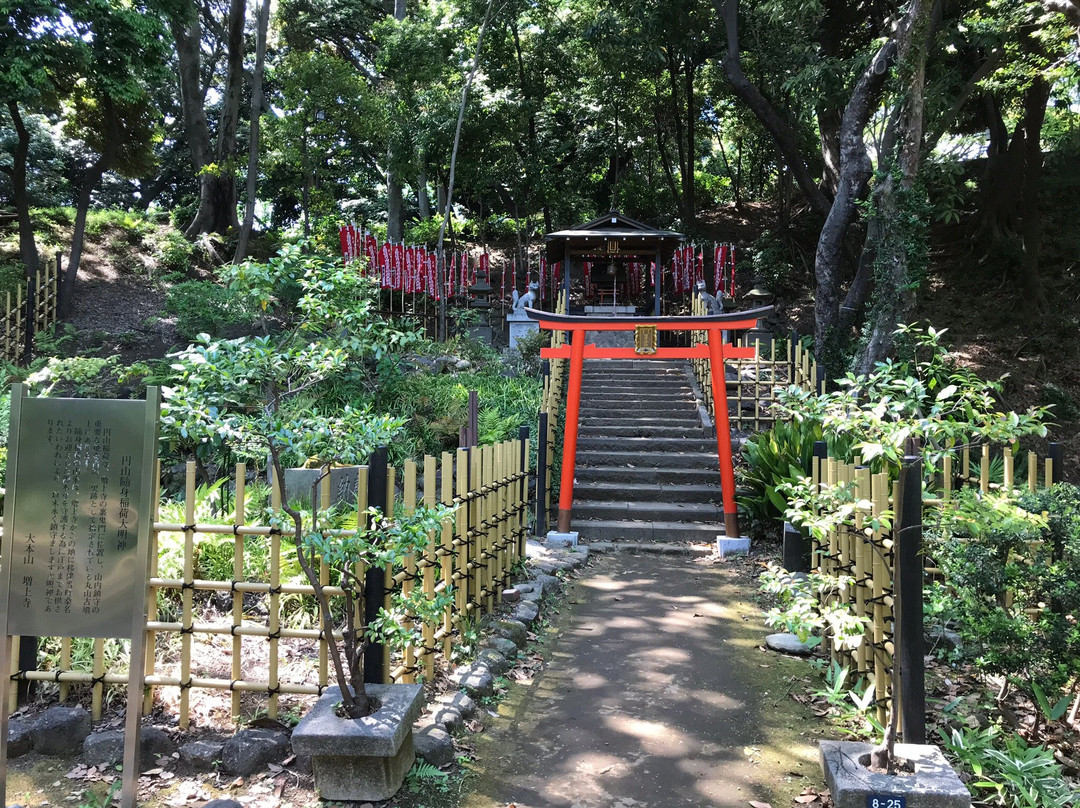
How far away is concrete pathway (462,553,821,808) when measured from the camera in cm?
320

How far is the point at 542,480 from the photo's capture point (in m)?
8.41

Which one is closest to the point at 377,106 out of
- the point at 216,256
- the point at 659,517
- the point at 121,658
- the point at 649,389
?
the point at 216,256

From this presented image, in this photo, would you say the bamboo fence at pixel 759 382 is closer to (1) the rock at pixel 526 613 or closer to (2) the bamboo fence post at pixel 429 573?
(1) the rock at pixel 526 613

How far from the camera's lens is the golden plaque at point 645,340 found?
28.5 feet

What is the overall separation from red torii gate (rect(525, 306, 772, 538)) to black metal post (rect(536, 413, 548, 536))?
0.19m

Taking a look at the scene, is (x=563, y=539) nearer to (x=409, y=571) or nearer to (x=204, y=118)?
(x=409, y=571)

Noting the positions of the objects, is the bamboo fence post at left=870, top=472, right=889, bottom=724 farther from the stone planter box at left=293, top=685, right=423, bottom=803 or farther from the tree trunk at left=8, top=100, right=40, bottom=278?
the tree trunk at left=8, top=100, right=40, bottom=278

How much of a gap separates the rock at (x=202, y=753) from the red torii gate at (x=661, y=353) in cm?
530

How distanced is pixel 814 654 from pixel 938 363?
7.06ft

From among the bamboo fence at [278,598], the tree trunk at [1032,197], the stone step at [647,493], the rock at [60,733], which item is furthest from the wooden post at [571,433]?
the tree trunk at [1032,197]

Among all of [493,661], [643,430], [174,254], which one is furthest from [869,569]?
[174,254]

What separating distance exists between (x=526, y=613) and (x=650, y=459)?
16.1 feet

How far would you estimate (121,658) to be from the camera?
12.6 ft

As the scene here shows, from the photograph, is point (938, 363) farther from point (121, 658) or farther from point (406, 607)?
point (121, 658)
